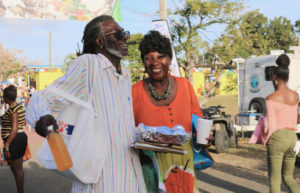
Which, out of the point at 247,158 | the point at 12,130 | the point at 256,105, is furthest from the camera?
the point at 256,105

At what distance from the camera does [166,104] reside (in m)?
3.56

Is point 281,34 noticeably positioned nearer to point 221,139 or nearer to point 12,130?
point 221,139

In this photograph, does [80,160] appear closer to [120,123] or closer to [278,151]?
[120,123]

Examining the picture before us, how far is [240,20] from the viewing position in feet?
58.8

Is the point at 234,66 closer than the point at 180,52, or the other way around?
the point at 234,66

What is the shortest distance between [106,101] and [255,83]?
39.3ft

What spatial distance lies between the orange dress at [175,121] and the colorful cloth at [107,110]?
2.52 feet

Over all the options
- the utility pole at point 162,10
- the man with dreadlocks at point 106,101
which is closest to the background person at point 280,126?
the man with dreadlocks at point 106,101

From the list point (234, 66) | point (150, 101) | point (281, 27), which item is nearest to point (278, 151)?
point (150, 101)

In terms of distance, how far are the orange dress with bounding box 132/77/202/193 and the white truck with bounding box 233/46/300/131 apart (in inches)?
371

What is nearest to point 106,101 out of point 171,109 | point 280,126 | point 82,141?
point 82,141

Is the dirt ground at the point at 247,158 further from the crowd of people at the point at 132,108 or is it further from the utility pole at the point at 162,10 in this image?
the utility pole at the point at 162,10

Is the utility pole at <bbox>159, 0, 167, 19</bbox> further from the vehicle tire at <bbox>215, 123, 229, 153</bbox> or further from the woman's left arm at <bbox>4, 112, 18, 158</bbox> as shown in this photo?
the woman's left arm at <bbox>4, 112, 18, 158</bbox>

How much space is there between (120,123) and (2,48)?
301ft
